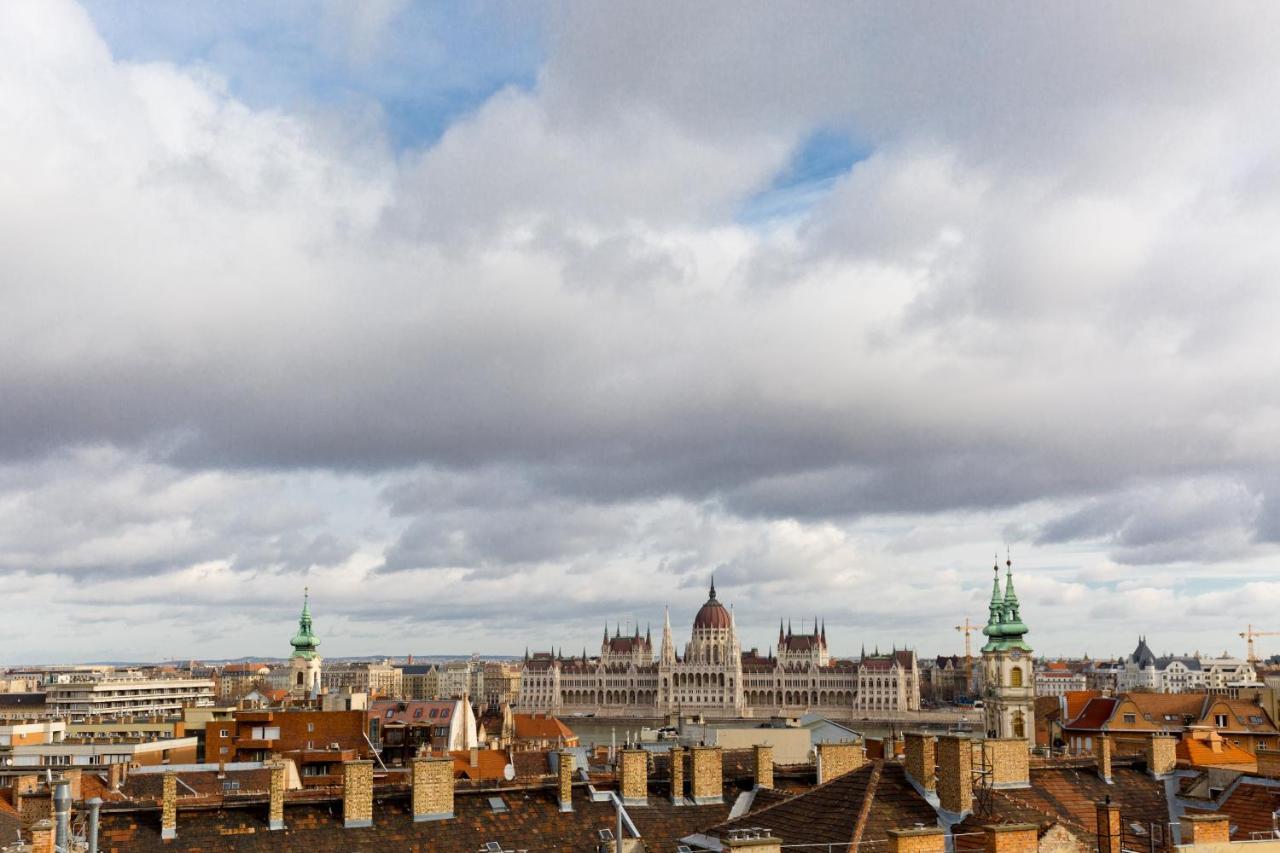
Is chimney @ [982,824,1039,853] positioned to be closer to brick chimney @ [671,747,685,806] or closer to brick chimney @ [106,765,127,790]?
brick chimney @ [671,747,685,806]

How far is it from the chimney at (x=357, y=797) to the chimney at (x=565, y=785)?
582cm

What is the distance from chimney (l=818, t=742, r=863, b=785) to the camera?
39.7 m

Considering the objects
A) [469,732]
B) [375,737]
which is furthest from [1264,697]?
[375,737]

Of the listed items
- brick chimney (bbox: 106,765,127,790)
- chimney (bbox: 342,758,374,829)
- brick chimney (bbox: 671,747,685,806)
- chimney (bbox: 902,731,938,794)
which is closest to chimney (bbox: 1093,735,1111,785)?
chimney (bbox: 902,731,938,794)

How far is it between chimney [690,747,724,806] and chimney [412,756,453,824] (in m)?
7.36

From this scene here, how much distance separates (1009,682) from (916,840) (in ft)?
311

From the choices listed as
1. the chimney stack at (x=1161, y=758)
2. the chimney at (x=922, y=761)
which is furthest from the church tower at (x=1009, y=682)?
the chimney at (x=922, y=761)

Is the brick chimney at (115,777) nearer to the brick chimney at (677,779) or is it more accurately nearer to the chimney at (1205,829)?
the brick chimney at (677,779)

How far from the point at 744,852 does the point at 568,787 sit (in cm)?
1578

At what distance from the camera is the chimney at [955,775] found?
1111 inches

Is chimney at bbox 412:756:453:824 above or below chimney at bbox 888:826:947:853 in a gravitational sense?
below

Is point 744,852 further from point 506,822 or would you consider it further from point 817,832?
point 506,822

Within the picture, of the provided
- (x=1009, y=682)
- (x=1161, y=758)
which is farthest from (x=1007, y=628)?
(x=1161, y=758)

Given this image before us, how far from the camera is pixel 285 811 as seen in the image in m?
33.7
